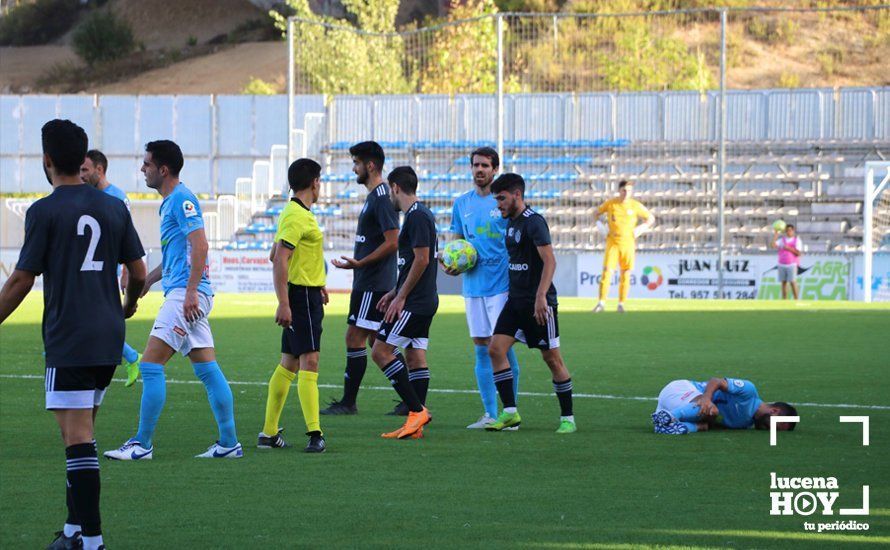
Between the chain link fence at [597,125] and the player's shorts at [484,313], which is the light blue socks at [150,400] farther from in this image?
the chain link fence at [597,125]

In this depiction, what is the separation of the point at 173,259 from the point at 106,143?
42.6 m

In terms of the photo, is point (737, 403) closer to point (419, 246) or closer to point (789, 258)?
point (419, 246)

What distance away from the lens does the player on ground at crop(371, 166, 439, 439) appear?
407 inches

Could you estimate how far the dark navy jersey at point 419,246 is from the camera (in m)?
10.5

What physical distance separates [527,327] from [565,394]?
589 millimetres

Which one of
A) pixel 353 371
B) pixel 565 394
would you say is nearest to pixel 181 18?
pixel 353 371

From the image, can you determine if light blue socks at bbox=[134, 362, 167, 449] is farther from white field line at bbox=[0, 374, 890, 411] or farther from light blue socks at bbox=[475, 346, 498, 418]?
white field line at bbox=[0, 374, 890, 411]

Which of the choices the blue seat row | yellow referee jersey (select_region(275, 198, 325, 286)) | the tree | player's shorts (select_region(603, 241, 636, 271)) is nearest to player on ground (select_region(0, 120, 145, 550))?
yellow referee jersey (select_region(275, 198, 325, 286))

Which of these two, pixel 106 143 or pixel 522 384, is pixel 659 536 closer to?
pixel 522 384

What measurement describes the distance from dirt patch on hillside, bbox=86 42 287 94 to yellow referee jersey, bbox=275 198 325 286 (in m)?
66.1

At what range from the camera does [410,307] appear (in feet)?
35.2

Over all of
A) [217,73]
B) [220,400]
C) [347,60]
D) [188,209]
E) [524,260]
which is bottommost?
[220,400]

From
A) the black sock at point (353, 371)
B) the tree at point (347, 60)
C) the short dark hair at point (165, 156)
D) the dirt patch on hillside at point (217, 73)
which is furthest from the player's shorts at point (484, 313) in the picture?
the dirt patch on hillside at point (217, 73)

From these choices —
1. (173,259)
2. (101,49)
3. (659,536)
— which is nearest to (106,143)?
(101,49)
